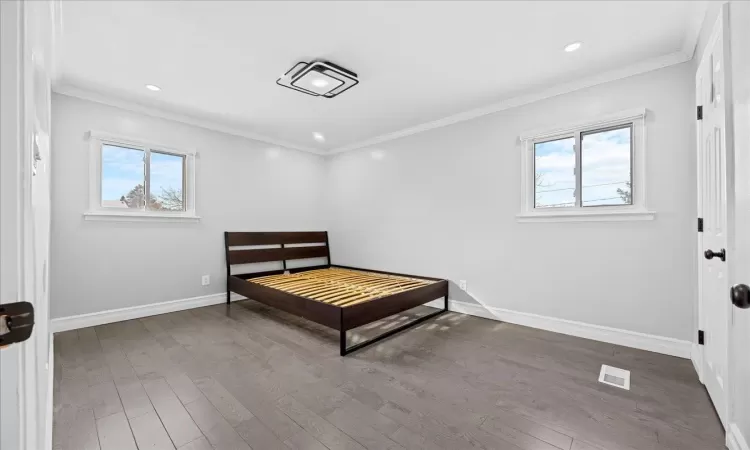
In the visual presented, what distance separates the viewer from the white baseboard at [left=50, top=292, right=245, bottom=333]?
3.26m

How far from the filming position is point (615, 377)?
2314mm

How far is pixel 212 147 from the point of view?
439 cm

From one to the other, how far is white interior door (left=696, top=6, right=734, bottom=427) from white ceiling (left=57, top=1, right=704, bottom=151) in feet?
2.09

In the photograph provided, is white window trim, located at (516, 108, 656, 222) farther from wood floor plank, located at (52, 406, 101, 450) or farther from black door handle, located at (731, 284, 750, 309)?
wood floor plank, located at (52, 406, 101, 450)

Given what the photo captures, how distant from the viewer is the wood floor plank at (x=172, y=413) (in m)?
1.69

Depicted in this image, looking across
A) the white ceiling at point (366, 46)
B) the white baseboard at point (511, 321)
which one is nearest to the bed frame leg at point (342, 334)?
the white baseboard at point (511, 321)

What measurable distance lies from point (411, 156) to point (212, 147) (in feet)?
8.95

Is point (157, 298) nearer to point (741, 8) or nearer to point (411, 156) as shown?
point (411, 156)

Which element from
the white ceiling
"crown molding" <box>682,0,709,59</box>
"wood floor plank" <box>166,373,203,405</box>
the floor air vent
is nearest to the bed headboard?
the white ceiling

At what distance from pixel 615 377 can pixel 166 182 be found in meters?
4.99

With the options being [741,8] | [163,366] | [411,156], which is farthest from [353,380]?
[411,156]

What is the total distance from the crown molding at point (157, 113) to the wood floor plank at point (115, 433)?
3205mm

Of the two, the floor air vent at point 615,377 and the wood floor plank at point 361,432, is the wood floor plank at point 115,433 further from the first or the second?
the floor air vent at point 615,377

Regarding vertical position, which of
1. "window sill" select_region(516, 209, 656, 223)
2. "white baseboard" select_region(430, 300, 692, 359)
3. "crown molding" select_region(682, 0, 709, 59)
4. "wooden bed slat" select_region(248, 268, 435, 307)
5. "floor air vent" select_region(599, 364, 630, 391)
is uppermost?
"crown molding" select_region(682, 0, 709, 59)
